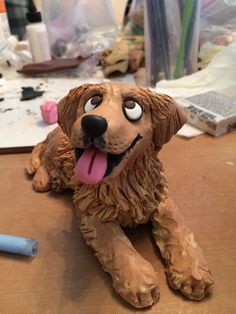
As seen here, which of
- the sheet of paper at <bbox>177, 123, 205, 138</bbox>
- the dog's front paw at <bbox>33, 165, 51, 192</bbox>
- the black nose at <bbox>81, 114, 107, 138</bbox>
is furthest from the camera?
the sheet of paper at <bbox>177, 123, 205, 138</bbox>

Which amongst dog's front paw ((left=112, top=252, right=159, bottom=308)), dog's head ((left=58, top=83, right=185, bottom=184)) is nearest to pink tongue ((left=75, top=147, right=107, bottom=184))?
dog's head ((left=58, top=83, right=185, bottom=184))

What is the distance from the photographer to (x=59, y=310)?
35 cm

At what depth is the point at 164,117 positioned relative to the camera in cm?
36

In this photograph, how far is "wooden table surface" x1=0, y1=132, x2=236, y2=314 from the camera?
0.35 metres

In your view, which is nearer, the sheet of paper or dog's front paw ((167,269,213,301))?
dog's front paw ((167,269,213,301))

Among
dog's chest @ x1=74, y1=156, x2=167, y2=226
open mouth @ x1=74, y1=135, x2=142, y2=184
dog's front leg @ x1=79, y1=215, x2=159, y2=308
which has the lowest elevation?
dog's front leg @ x1=79, y1=215, x2=159, y2=308

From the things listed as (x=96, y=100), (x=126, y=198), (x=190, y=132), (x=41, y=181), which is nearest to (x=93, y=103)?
(x=96, y=100)

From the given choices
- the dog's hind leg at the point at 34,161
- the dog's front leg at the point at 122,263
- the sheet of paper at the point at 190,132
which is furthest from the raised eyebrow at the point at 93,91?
the sheet of paper at the point at 190,132

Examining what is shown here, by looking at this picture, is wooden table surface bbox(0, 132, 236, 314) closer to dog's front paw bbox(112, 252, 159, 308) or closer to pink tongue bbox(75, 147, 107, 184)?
dog's front paw bbox(112, 252, 159, 308)

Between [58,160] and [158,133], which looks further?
[58,160]

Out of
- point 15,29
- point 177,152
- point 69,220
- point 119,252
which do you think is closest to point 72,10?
point 15,29

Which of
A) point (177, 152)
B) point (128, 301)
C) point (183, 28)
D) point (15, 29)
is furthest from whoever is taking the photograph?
point (15, 29)

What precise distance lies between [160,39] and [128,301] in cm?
72

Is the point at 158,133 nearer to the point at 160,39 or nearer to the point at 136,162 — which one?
the point at 136,162
